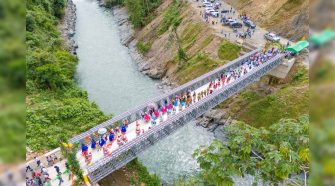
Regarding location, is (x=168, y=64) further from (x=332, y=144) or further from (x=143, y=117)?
(x=332, y=144)

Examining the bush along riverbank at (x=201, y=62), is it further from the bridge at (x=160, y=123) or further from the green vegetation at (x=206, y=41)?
the bridge at (x=160, y=123)

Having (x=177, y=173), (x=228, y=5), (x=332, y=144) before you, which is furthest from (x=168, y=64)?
(x=332, y=144)

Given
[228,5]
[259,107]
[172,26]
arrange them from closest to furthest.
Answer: [259,107] < [172,26] < [228,5]

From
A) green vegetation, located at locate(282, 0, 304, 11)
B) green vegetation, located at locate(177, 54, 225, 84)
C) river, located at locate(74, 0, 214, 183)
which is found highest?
green vegetation, located at locate(282, 0, 304, 11)

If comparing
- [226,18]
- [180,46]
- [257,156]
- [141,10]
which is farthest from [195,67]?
[257,156]

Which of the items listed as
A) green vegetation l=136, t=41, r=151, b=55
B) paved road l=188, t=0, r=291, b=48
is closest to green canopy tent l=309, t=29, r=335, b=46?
paved road l=188, t=0, r=291, b=48

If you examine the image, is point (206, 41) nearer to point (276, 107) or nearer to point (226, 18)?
point (226, 18)

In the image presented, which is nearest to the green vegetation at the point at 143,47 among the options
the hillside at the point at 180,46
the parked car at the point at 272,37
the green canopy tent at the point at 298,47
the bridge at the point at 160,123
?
the hillside at the point at 180,46

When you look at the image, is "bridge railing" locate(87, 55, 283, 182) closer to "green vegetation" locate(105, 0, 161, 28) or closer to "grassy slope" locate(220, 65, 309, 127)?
"grassy slope" locate(220, 65, 309, 127)
